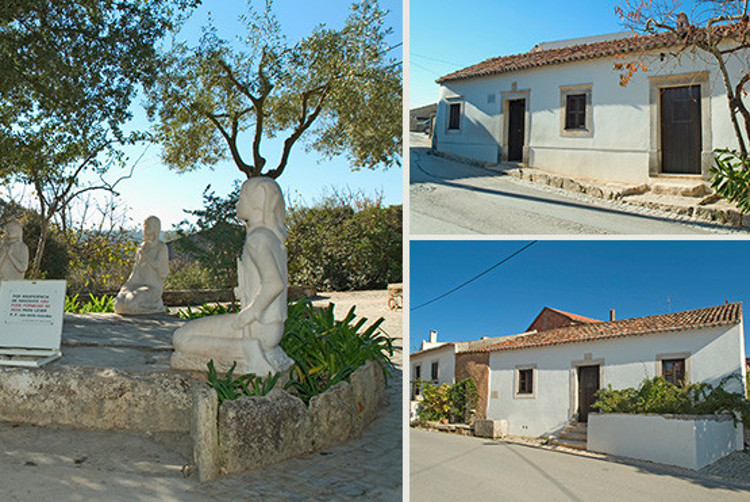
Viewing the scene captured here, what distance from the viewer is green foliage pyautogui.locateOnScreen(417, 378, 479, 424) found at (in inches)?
155

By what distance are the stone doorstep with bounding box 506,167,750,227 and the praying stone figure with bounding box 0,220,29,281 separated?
665 centimetres

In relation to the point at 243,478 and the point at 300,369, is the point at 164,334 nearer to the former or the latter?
the point at 300,369

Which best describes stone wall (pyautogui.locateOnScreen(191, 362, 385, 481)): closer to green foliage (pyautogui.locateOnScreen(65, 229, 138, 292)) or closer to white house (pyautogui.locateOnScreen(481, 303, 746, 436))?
white house (pyautogui.locateOnScreen(481, 303, 746, 436))

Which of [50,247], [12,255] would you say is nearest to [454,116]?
[12,255]

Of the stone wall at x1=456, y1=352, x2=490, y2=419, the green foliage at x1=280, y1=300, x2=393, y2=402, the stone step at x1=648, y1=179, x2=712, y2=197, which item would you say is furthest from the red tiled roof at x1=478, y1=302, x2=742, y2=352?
the stone step at x1=648, y1=179, x2=712, y2=197

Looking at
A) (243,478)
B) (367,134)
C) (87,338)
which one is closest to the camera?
(243,478)

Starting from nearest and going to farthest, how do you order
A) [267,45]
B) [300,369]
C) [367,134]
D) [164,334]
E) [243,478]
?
[243,478] < [300,369] < [164,334] < [367,134] < [267,45]

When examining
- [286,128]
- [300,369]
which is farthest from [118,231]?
[300,369]

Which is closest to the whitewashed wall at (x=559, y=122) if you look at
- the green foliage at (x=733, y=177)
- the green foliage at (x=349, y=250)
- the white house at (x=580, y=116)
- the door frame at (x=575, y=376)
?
the white house at (x=580, y=116)

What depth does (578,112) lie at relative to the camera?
7.55 metres

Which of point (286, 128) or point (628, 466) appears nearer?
point (628, 466)

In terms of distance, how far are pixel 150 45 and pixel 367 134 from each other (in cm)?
469

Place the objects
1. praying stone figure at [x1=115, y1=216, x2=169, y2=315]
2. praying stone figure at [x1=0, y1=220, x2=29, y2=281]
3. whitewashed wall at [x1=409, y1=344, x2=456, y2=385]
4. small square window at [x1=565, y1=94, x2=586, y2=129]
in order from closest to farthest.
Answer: whitewashed wall at [x1=409, y1=344, x2=456, y2=385]
small square window at [x1=565, y1=94, x2=586, y2=129]
praying stone figure at [x1=0, y1=220, x2=29, y2=281]
praying stone figure at [x1=115, y1=216, x2=169, y2=315]

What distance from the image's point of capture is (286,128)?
1362 centimetres
